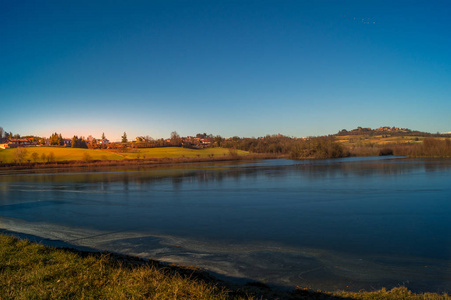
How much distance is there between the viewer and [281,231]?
27.5 ft

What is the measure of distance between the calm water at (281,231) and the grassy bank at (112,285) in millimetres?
692

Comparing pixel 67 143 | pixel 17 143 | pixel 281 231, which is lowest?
pixel 281 231

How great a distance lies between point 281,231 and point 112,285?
526 centimetres

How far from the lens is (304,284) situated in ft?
15.9

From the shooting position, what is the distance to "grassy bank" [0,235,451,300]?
3844mm

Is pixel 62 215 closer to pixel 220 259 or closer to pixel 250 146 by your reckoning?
pixel 220 259

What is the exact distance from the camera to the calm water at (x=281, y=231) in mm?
5438

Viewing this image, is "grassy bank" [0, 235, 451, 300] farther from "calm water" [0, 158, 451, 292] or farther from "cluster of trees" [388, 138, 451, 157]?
"cluster of trees" [388, 138, 451, 157]

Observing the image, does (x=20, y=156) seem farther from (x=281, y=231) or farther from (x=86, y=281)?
(x=86, y=281)

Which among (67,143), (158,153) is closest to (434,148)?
(158,153)

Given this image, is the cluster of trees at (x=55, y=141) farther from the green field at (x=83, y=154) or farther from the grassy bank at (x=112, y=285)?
the grassy bank at (x=112, y=285)

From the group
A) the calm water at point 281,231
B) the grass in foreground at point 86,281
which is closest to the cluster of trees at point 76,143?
the calm water at point 281,231

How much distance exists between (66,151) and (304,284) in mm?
65468

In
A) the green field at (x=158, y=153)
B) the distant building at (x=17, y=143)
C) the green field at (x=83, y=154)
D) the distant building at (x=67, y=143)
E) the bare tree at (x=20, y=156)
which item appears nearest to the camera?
the bare tree at (x=20, y=156)
